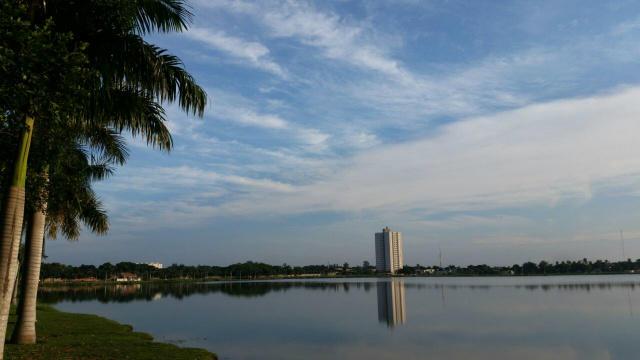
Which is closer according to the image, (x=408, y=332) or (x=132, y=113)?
(x=132, y=113)

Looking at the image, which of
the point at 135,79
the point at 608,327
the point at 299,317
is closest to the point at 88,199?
the point at 135,79

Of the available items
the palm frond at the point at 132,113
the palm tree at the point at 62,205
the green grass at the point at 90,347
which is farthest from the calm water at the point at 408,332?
the palm frond at the point at 132,113

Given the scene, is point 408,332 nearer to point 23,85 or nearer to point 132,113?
point 132,113

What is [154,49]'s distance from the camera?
46.0ft

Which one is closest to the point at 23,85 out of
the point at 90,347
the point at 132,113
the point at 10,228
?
the point at 10,228

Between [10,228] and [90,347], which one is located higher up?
[10,228]

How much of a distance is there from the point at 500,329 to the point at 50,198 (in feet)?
117

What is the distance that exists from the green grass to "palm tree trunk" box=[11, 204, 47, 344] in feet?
2.57

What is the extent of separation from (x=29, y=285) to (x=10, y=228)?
36.8ft

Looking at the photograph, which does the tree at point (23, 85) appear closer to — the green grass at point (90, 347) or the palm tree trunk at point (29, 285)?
the green grass at point (90, 347)

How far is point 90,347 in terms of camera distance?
20062mm

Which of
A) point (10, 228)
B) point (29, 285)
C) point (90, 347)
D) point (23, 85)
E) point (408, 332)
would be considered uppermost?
point (23, 85)

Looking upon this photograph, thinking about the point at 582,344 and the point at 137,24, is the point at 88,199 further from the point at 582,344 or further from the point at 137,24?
the point at 582,344

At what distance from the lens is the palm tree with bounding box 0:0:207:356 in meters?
10.3
